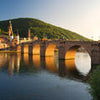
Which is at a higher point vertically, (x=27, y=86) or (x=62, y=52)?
(x=62, y=52)

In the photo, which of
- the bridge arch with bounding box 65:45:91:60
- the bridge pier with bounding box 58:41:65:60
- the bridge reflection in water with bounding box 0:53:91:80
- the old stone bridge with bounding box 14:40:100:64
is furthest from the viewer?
the bridge pier with bounding box 58:41:65:60

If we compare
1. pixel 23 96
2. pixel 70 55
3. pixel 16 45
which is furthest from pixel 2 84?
pixel 16 45

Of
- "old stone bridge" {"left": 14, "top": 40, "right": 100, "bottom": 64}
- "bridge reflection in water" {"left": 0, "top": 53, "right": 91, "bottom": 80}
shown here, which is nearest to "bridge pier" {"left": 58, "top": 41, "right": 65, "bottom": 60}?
"old stone bridge" {"left": 14, "top": 40, "right": 100, "bottom": 64}

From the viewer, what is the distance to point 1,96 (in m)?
21.4

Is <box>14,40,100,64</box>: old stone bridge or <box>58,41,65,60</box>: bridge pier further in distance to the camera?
<box>58,41,65,60</box>: bridge pier

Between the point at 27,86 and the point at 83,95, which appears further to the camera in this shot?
the point at 27,86

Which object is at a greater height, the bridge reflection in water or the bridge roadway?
the bridge roadway

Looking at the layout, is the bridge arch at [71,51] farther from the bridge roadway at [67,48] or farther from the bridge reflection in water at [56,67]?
the bridge reflection in water at [56,67]

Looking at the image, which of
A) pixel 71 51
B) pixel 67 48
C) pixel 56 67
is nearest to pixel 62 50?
pixel 67 48

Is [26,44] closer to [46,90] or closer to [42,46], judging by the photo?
[42,46]

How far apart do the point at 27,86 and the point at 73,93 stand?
8299 mm

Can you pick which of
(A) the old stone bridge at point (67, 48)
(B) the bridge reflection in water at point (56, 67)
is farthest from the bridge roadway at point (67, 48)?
(B) the bridge reflection in water at point (56, 67)

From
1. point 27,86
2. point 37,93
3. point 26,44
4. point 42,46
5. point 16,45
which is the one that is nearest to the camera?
point 37,93

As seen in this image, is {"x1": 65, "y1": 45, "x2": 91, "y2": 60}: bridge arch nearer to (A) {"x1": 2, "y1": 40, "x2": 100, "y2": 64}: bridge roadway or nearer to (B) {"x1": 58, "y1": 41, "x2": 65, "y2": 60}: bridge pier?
(A) {"x1": 2, "y1": 40, "x2": 100, "y2": 64}: bridge roadway
